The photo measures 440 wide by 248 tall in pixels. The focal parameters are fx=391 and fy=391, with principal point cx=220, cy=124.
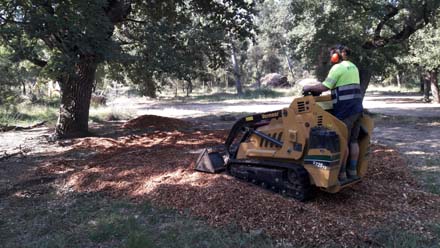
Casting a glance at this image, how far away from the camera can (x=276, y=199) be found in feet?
16.2

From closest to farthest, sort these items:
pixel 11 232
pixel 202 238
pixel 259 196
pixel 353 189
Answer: pixel 202 238 < pixel 11 232 < pixel 259 196 < pixel 353 189

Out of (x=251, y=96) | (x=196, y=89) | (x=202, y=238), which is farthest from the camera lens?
(x=196, y=89)

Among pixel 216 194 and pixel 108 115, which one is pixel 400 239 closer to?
pixel 216 194

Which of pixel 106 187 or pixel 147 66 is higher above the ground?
pixel 147 66

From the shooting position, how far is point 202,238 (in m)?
4.21

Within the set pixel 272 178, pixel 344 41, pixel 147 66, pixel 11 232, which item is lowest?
pixel 11 232

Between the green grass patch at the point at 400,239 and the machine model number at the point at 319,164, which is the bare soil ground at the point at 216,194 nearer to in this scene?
the green grass patch at the point at 400,239

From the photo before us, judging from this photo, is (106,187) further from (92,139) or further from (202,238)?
(92,139)

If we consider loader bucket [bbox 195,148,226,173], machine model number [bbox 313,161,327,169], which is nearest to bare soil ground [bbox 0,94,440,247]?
loader bucket [bbox 195,148,226,173]

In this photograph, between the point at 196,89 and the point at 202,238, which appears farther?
the point at 196,89

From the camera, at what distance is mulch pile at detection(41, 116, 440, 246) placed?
4.34 meters

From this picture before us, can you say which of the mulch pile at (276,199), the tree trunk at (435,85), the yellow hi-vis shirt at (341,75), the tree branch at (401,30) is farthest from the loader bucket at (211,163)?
the tree trunk at (435,85)

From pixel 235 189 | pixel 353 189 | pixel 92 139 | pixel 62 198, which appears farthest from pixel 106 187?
pixel 92 139

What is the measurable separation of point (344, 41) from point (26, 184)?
1124 centimetres
